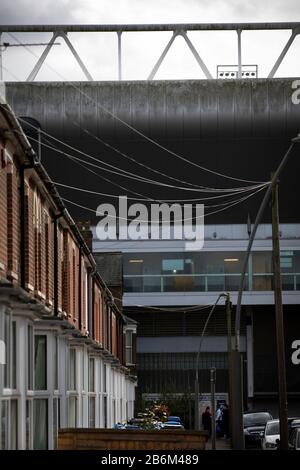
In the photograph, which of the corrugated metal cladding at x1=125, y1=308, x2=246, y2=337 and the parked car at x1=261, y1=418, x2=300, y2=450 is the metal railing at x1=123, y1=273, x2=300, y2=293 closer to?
the corrugated metal cladding at x1=125, y1=308, x2=246, y2=337

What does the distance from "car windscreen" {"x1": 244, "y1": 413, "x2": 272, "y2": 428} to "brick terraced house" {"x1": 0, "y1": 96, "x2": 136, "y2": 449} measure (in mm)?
21863

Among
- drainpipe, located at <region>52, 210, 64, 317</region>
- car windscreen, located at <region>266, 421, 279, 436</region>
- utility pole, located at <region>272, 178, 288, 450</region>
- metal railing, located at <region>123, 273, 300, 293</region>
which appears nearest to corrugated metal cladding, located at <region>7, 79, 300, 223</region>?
metal railing, located at <region>123, 273, 300, 293</region>

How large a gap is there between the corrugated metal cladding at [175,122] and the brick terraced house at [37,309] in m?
48.6

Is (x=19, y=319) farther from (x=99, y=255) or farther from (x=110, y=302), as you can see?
(x=99, y=255)

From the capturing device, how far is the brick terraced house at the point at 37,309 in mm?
21062

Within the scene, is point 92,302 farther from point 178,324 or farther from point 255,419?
point 178,324

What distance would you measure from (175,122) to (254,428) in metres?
36.2

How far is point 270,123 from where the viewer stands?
89.7 m

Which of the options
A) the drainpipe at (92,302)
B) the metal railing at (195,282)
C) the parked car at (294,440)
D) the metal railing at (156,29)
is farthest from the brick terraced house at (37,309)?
the metal railing at (156,29)

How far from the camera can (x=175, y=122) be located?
293 feet

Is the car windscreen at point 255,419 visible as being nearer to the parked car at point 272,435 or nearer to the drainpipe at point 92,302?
the parked car at point 272,435
